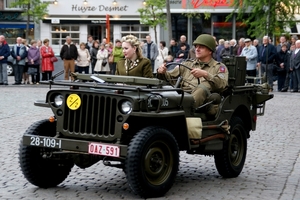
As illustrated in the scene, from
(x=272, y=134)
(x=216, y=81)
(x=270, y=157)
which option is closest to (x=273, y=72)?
(x=272, y=134)

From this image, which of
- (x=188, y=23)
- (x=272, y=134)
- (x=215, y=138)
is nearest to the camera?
(x=215, y=138)

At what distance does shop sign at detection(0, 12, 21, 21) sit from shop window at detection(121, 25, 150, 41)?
720cm

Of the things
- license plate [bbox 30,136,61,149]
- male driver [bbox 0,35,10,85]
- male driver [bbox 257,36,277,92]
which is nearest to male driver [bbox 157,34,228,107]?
license plate [bbox 30,136,61,149]

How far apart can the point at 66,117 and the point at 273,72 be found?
22.2m

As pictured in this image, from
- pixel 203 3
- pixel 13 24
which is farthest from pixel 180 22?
pixel 13 24

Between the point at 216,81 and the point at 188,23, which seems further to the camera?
the point at 188,23

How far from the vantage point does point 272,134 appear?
1496cm

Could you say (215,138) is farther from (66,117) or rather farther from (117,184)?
(66,117)

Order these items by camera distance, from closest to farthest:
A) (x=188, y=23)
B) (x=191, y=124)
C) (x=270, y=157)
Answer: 1. (x=191, y=124)
2. (x=270, y=157)
3. (x=188, y=23)

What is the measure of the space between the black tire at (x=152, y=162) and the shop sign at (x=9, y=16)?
1828 inches

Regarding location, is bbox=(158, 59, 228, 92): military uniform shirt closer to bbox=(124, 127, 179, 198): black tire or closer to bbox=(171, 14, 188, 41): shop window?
bbox=(124, 127, 179, 198): black tire

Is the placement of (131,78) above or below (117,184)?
above

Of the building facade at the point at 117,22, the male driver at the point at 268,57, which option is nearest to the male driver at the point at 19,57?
the male driver at the point at 268,57

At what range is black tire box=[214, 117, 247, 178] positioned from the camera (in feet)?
31.8
